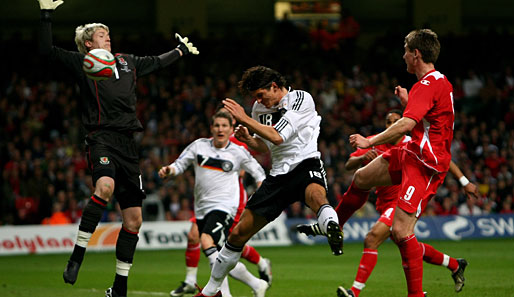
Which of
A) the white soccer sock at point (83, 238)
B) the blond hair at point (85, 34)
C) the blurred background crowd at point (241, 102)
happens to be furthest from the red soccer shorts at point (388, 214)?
the blurred background crowd at point (241, 102)

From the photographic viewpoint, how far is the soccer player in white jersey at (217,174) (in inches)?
379

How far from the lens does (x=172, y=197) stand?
767 inches

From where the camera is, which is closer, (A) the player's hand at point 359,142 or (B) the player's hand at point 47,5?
(A) the player's hand at point 359,142

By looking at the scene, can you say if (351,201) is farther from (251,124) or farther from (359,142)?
(251,124)

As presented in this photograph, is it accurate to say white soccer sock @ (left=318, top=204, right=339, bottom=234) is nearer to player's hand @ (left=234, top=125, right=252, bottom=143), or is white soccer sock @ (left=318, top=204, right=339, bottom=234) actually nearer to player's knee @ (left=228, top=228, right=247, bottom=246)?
player's knee @ (left=228, top=228, right=247, bottom=246)

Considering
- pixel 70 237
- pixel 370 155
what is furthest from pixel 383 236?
pixel 70 237

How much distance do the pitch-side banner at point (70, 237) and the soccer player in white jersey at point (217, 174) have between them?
27.9 feet

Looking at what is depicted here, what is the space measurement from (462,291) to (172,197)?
11.1 metres

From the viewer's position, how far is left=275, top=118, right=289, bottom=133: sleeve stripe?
23.9ft

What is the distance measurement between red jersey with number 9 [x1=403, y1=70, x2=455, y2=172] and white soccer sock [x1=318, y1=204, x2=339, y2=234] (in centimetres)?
111

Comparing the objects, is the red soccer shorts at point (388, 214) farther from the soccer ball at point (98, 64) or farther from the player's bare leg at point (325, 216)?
the soccer ball at point (98, 64)

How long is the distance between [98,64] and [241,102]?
15240mm

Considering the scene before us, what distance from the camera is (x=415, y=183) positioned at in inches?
292

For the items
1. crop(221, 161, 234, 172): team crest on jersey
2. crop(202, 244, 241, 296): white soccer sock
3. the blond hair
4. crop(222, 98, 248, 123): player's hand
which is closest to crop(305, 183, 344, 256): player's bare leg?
crop(202, 244, 241, 296): white soccer sock
